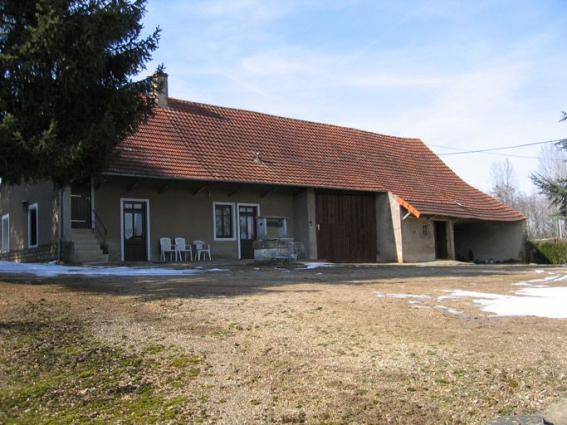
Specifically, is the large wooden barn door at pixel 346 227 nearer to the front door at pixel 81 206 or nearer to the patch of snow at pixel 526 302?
the front door at pixel 81 206

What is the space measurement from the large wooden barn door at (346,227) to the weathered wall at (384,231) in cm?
22

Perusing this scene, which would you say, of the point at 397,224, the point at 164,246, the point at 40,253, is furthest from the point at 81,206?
the point at 397,224

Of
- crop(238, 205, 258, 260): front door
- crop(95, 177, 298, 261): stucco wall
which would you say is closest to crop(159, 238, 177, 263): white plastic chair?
crop(95, 177, 298, 261): stucco wall

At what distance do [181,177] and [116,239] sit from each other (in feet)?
10.4

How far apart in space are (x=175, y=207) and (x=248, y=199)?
3267 millimetres

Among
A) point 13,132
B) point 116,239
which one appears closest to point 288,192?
point 116,239

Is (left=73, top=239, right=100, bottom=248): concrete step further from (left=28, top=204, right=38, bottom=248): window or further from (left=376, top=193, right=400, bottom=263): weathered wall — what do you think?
(left=376, top=193, right=400, bottom=263): weathered wall

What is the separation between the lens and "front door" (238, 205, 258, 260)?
23578 mm

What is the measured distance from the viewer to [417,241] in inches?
1057

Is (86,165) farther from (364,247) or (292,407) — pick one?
(364,247)

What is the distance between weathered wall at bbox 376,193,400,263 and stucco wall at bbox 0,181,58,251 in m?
14.2

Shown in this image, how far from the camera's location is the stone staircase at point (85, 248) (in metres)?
18.6

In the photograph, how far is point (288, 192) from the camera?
25109 millimetres

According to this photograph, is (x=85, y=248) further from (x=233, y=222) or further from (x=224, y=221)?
(x=233, y=222)
